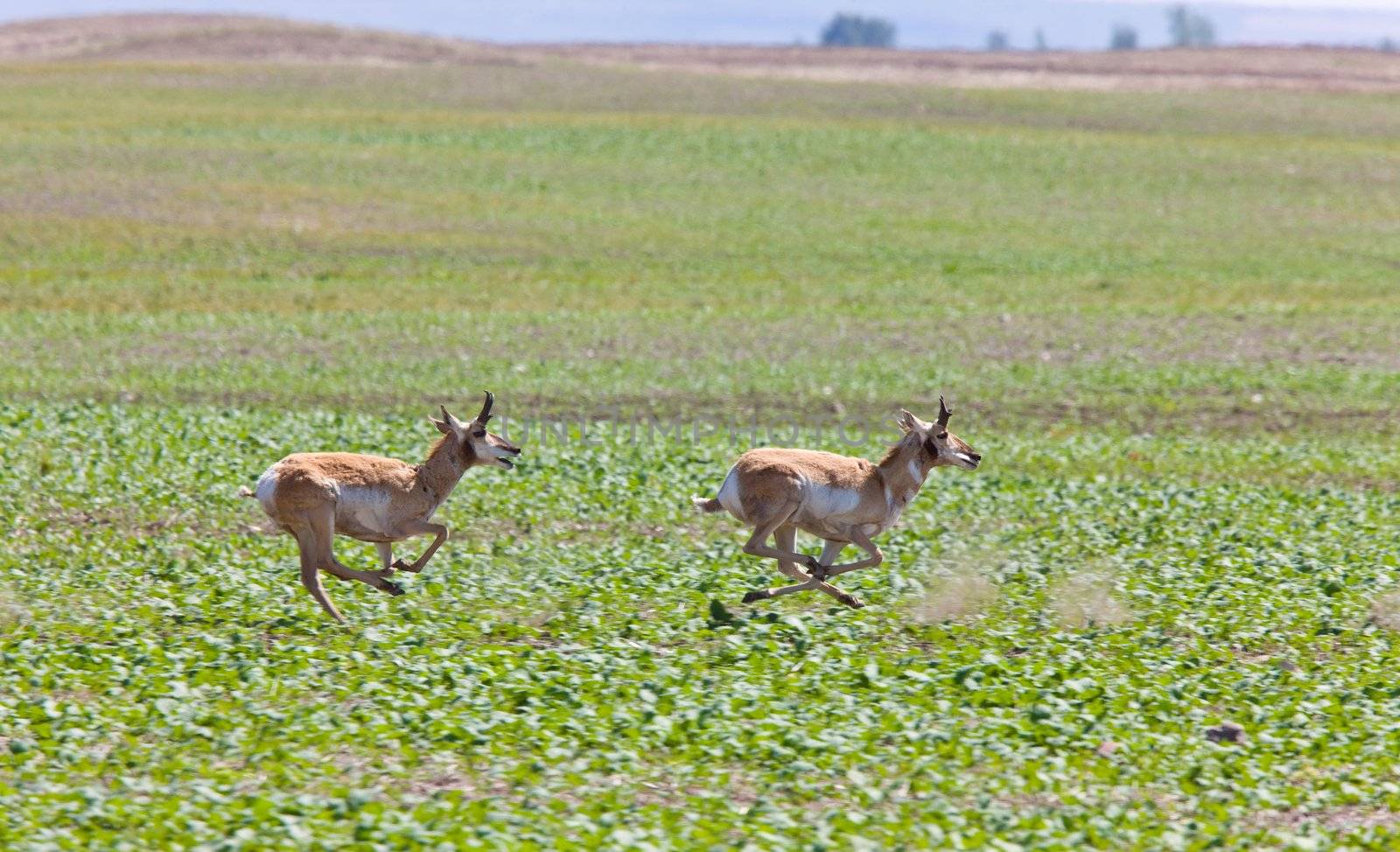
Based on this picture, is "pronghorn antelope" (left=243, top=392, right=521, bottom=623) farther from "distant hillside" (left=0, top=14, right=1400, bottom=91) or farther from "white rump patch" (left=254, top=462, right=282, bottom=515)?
"distant hillside" (left=0, top=14, right=1400, bottom=91)

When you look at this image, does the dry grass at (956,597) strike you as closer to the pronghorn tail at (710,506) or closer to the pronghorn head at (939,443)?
the pronghorn head at (939,443)

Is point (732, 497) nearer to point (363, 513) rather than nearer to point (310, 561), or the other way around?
point (363, 513)

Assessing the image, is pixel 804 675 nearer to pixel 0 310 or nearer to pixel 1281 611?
pixel 1281 611

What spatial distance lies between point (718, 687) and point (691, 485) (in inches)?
376

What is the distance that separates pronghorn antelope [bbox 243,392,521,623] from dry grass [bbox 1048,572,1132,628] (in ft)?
18.6

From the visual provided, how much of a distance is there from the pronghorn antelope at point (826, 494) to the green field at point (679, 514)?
2.02 feet

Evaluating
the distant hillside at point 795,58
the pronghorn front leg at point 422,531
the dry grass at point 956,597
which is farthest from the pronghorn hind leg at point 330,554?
the distant hillside at point 795,58

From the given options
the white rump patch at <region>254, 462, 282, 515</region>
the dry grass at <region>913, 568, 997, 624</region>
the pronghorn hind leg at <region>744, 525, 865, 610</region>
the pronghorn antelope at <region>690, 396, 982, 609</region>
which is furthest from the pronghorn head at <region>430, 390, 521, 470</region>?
the dry grass at <region>913, 568, 997, 624</region>

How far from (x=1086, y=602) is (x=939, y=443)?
111 inches

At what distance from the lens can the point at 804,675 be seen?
46.3ft

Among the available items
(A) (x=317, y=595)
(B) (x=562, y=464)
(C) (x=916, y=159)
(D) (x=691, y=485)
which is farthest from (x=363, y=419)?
(C) (x=916, y=159)

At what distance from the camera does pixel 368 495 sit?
1430cm

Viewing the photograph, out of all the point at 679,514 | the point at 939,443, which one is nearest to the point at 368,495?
the point at 939,443

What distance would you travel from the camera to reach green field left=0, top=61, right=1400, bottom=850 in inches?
460
